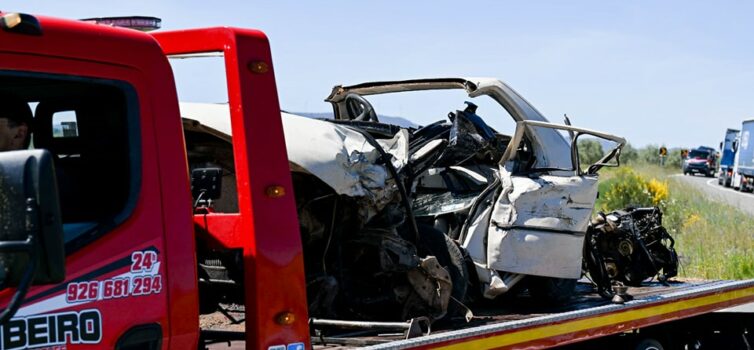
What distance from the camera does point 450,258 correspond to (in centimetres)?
576

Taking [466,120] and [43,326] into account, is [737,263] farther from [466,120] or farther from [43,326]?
[43,326]

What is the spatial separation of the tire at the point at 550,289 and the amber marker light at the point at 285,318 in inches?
106

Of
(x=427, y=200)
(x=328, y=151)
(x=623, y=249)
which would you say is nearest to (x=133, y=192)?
(x=328, y=151)

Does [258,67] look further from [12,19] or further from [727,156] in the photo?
[727,156]

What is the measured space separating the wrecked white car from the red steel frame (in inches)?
18.6

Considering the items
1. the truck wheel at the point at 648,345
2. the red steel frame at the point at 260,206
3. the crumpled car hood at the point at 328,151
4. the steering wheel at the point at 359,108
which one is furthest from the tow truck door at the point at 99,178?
the truck wheel at the point at 648,345

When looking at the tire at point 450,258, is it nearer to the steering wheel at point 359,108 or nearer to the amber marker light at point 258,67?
the steering wheel at point 359,108

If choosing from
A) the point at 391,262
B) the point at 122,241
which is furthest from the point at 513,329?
the point at 122,241

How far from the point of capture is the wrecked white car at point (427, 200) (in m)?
4.90

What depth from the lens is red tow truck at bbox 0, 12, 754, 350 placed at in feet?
10.1

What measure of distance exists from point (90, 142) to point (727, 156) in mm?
54383

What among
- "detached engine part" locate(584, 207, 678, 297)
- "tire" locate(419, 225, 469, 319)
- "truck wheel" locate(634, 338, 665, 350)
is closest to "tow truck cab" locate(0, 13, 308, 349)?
"tire" locate(419, 225, 469, 319)

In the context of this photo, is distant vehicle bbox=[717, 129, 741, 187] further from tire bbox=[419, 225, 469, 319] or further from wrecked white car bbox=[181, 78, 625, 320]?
tire bbox=[419, 225, 469, 319]

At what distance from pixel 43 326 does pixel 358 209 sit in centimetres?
220
